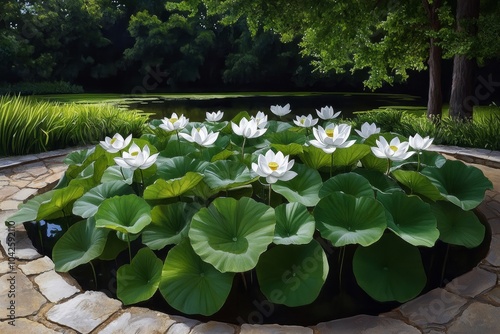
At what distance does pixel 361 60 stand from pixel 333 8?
1540 mm

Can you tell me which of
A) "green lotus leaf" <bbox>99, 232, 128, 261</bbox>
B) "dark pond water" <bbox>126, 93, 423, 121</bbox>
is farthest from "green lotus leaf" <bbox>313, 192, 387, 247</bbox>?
"dark pond water" <bbox>126, 93, 423, 121</bbox>

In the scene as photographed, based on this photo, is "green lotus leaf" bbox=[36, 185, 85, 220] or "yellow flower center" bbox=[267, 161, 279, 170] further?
"green lotus leaf" bbox=[36, 185, 85, 220]

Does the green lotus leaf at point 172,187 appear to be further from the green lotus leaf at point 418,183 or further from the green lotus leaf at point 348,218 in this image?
the green lotus leaf at point 418,183

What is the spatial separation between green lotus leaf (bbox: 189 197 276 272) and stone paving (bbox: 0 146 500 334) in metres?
0.24

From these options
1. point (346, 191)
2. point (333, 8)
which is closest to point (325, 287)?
point (346, 191)

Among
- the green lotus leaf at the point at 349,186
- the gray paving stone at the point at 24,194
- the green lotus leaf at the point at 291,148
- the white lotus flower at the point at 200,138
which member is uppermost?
the white lotus flower at the point at 200,138

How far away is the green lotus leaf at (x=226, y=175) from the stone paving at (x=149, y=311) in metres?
0.64

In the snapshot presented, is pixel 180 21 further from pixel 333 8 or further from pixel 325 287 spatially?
pixel 325 287

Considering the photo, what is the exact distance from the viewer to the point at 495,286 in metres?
1.85

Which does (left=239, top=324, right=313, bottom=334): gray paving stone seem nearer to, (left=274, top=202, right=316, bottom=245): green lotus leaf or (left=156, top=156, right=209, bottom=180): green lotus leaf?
(left=274, top=202, right=316, bottom=245): green lotus leaf

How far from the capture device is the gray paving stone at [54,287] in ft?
5.89

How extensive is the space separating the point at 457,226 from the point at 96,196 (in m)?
1.83

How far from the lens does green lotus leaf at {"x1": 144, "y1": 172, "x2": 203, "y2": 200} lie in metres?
1.94

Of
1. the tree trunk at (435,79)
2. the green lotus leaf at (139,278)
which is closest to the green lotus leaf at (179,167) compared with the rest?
the green lotus leaf at (139,278)
